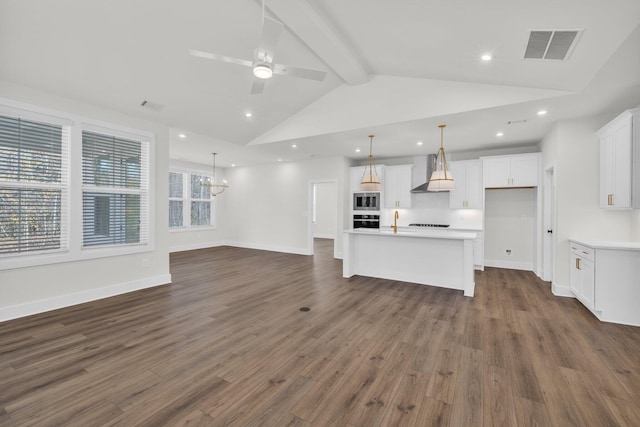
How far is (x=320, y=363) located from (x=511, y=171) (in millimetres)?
5738

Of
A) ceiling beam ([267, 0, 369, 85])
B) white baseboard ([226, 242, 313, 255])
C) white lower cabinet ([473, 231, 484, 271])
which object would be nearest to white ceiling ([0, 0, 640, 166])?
ceiling beam ([267, 0, 369, 85])

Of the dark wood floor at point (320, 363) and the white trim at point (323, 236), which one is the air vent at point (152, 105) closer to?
the dark wood floor at point (320, 363)

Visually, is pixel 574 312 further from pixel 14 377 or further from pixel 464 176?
pixel 14 377

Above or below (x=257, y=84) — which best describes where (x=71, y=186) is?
below

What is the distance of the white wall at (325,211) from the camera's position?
1276 cm

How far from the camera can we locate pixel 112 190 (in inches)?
173

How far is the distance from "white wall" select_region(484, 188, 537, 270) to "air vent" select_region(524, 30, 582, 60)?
4.06m

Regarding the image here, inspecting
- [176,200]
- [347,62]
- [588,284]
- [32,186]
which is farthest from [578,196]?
[176,200]

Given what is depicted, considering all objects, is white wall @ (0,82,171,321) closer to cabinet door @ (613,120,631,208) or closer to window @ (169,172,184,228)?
window @ (169,172,184,228)

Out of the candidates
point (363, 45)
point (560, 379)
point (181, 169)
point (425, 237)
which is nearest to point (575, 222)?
point (425, 237)

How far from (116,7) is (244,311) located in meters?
3.64

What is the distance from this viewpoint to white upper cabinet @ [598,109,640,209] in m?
3.34

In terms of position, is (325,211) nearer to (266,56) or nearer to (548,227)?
(548,227)

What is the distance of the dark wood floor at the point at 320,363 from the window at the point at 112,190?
1.02 metres
